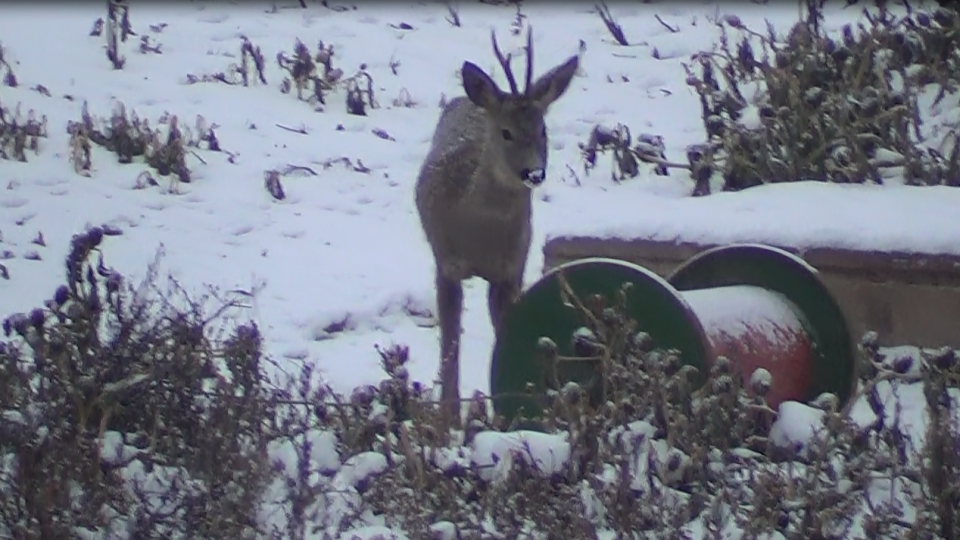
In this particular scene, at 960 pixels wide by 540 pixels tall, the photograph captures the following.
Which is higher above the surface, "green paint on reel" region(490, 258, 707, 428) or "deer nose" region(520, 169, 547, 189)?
"deer nose" region(520, 169, 547, 189)

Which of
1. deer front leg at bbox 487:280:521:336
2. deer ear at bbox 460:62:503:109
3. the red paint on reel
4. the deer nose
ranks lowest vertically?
deer front leg at bbox 487:280:521:336

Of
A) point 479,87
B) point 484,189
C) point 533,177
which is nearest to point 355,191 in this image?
point 484,189

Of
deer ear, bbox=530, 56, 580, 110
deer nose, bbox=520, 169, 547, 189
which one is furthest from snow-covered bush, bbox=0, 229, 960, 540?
deer ear, bbox=530, 56, 580, 110

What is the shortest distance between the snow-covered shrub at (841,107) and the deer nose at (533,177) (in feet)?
8.74

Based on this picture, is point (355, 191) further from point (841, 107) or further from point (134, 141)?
point (841, 107)

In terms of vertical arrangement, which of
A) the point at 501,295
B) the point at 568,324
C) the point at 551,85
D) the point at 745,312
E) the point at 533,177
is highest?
the point at 551,85

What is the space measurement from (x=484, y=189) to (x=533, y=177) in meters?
0.47

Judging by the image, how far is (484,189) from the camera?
6418 millimetres

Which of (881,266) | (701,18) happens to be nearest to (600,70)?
(701,18)

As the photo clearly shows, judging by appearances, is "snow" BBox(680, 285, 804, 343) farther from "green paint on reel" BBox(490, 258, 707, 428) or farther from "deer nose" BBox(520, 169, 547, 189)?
"deer nose" BBox(520, 169, 547, 189)

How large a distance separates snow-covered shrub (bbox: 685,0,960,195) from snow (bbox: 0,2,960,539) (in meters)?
0.38

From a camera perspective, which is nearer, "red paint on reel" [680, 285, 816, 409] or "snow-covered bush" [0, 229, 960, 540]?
"snow-covered bush" [0, 229, 960, 540]

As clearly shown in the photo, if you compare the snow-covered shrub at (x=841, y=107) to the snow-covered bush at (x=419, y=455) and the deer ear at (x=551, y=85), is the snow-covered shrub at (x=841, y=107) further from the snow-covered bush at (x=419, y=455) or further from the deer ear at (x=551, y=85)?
the snow-covered bush at (x=419, y=455)

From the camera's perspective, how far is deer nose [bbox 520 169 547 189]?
235 inches
